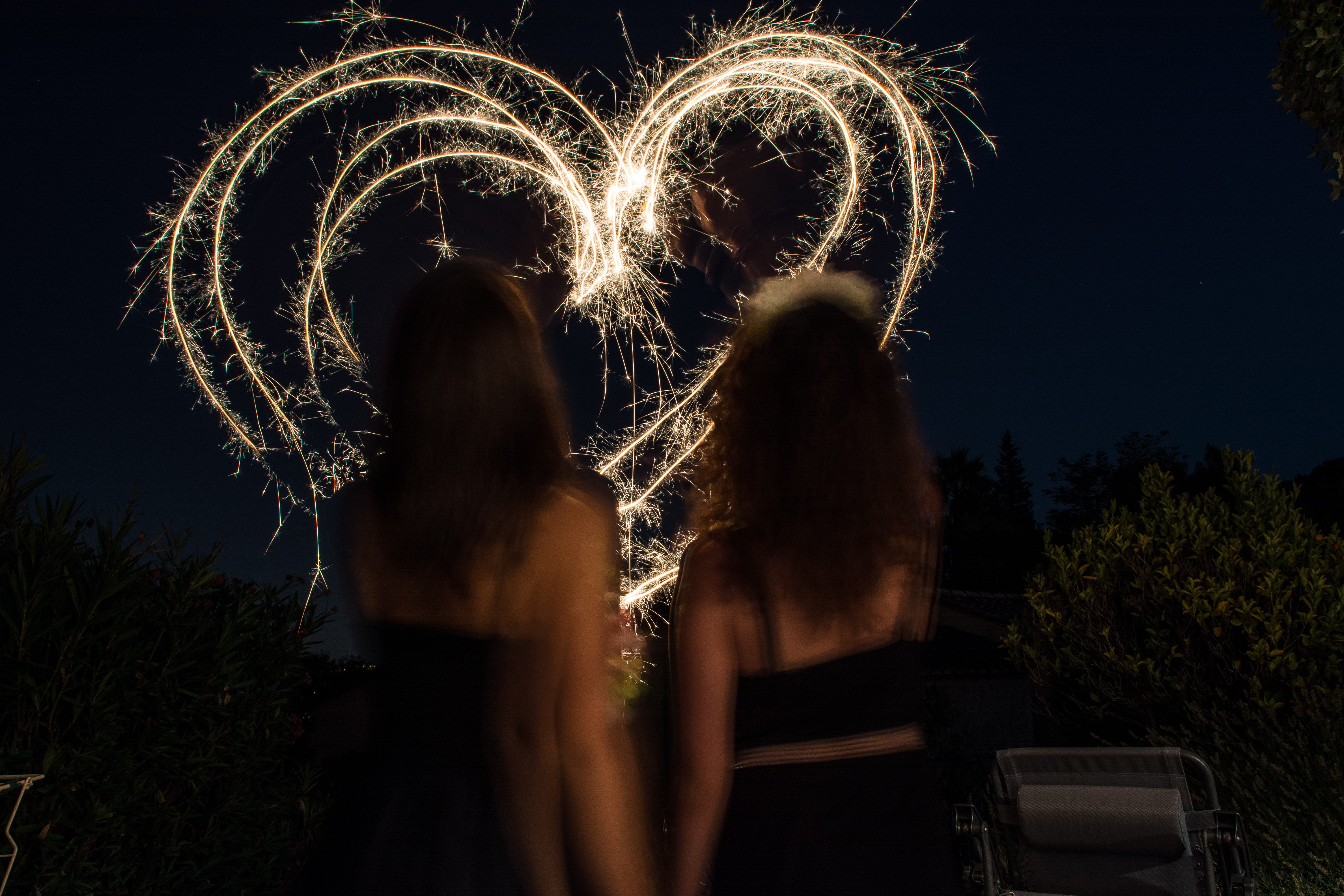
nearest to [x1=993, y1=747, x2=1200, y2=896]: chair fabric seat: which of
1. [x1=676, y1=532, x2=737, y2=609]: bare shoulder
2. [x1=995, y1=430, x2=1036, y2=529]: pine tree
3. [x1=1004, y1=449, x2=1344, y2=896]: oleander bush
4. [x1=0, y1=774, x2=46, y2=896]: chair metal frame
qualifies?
[x1=1004, y1=449, x2=1344, y2=896]: oleander bush

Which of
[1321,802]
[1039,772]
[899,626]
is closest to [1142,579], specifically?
[1321,802]

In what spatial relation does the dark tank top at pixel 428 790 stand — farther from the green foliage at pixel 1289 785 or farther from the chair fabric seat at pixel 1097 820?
the green foliage at pixel 1289 785

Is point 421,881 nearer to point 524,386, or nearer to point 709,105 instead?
point 524,386

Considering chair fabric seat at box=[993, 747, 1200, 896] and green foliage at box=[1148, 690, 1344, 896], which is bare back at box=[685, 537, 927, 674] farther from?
green foliage at box=[1148, 690, 1344, 896]

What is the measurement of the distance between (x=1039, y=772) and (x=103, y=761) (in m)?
3.88

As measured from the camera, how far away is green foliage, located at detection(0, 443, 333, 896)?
2.32 meters

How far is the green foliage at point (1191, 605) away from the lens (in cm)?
418

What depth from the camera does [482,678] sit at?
119 cm

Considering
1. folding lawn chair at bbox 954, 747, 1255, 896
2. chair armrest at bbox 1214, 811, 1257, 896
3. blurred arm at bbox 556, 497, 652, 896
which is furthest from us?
folding lawn chair at bbox 954, 747, 1255, 896

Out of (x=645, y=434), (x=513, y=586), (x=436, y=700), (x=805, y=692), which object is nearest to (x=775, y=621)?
(x=805, y=692)

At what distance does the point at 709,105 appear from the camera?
520 centimetres

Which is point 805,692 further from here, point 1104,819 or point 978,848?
point 1104,819

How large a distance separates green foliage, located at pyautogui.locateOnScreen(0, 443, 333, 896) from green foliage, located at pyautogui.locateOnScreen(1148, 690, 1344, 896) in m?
4.70

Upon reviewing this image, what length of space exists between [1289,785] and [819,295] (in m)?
4.43
